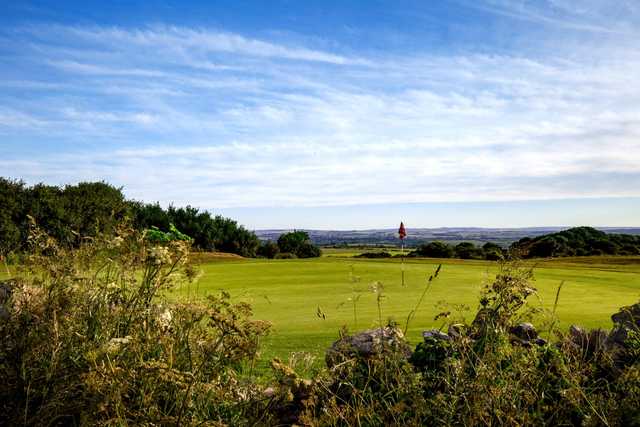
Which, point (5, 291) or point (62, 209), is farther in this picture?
point (62, 209)

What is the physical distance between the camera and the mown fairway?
28.9 ft

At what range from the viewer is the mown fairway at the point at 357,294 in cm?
880

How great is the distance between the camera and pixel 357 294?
10555 mm

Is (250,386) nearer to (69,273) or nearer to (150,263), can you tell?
(150,263)

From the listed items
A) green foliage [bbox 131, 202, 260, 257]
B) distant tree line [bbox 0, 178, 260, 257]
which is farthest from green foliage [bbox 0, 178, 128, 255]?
green foliage [bbox 131, 202, 260, 257]

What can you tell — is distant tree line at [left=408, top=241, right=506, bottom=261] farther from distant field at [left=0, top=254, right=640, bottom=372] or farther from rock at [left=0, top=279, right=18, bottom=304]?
rock at [left=0, top=279, right=18, bottom=304]

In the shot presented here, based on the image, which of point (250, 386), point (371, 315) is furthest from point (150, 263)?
point (371, 315)

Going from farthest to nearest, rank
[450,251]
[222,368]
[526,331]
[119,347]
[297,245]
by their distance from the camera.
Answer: [297,245]
[450,251]
[526,331]
[222,368]
[119,347]

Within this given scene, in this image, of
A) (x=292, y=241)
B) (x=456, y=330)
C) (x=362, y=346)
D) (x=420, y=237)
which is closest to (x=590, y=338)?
(x=456, y=330)

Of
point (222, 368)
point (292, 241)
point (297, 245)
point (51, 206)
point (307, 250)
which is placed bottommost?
point (222, 368)

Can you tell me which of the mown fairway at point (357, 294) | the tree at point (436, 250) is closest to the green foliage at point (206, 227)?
the tree at point (436, 250)

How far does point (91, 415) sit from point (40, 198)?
119ft

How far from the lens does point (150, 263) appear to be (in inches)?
170

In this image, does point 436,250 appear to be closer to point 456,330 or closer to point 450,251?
point 450,251
